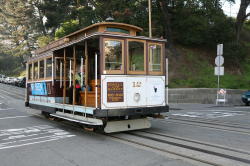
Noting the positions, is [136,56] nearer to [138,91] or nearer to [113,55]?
[113,55]

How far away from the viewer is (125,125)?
8.85 metres

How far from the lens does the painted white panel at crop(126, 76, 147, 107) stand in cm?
873

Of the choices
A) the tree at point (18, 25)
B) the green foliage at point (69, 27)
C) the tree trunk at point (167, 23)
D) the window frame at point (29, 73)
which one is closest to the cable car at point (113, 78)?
the window frame at point (29, 73)

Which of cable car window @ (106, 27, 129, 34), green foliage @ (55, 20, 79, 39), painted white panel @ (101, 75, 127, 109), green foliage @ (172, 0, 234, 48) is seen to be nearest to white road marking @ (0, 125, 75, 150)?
painted white panel @ (101, 75, 127, 109)

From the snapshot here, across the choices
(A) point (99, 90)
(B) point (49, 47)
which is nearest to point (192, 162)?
(A) point (99, 90)

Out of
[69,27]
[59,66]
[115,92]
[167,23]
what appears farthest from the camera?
[69,27]

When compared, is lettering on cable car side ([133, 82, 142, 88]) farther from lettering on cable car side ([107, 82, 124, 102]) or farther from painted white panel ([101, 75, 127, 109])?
lettering on cable car side ([107, 82, 124, 102])

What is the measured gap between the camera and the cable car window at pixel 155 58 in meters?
9.32

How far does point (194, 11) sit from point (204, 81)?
8250 millimetres

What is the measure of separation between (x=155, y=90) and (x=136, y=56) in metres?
1.23

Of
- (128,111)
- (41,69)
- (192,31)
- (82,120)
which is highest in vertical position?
(192,31)

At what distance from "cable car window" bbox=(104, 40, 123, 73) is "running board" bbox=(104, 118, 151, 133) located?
155cm

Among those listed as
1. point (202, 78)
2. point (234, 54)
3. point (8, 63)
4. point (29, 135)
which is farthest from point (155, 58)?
point (8, 63)

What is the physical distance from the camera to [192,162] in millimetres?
5824
